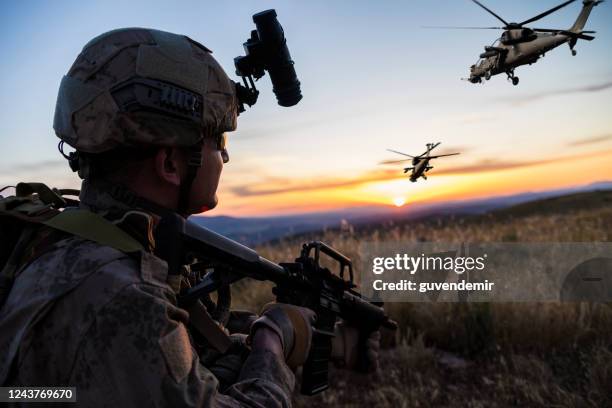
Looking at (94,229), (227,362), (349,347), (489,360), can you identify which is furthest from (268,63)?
Result: (489,360)

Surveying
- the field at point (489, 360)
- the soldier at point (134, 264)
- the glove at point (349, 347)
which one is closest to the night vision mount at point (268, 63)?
the soldier at point (134, 264)

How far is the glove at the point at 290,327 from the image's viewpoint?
2.65 m

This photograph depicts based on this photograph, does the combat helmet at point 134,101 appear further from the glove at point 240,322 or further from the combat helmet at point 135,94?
the glove at point 240,322

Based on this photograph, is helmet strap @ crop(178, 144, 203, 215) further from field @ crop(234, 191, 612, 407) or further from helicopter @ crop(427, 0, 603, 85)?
helicopter @ crop(427, 0, 603, 85)

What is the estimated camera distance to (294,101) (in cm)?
319

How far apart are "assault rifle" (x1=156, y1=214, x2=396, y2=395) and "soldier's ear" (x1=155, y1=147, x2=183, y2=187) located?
0.75 ft

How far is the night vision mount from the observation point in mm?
2914

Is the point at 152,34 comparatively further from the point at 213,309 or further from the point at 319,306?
the point at 319,306

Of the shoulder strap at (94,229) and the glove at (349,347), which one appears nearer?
the shoulder strap at (94,229)

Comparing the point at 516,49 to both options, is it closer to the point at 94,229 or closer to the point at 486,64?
the point at 486,64

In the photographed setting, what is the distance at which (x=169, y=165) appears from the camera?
249cm

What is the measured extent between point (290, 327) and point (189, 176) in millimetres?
936

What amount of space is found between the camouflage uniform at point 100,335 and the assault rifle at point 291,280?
339mm

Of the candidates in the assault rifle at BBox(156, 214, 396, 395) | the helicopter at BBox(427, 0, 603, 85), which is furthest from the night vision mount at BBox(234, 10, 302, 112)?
the helicopter at BBox(427, 0, 603, 85)
